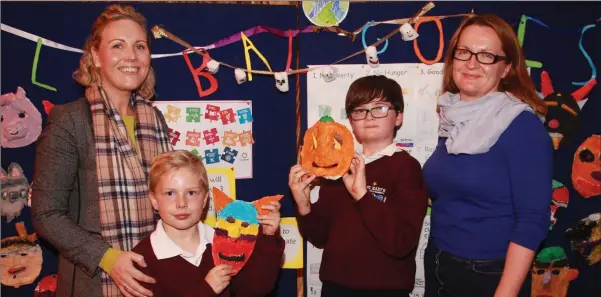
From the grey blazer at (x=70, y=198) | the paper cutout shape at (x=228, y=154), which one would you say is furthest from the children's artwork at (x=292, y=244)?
the grey blazer at (x=70, y=198)

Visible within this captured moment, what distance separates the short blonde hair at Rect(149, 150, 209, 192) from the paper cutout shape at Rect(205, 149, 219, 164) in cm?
73

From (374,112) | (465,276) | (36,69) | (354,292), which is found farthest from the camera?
(36,69)

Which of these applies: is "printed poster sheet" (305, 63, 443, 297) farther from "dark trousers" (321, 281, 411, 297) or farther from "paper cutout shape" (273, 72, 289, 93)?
"dark trousers" (321, 281, 411, 297)

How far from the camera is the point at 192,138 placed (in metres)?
2.86

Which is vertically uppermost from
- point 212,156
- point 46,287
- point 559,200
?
point 212,156

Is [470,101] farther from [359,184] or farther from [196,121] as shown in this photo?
[196,121]

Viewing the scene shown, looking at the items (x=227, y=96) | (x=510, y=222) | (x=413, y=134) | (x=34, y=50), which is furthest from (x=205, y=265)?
(x=34, y=50)

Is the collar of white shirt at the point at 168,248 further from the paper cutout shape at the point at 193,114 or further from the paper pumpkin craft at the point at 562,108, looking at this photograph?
the paper pumpkin craft at the point at 562,108

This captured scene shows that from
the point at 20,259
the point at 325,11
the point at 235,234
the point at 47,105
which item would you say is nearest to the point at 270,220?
the point at 235,234

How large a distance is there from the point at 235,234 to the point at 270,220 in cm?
17

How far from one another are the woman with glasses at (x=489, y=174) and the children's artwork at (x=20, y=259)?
2286mm

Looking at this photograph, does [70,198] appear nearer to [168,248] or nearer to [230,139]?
[168,248]

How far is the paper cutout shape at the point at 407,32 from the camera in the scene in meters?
2.79

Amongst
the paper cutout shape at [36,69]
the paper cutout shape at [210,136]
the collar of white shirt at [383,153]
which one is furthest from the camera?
the paper cutout shape at [210,136]
